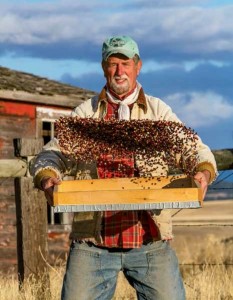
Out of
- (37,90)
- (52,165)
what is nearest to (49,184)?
(52,165)

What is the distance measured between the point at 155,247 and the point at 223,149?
2.87 m

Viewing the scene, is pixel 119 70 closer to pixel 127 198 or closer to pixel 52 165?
pixel 52 165

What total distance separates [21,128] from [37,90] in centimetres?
85

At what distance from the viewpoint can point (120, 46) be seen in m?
4.41

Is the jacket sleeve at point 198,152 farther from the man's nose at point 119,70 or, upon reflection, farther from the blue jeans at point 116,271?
the blue jeans at point 116,271

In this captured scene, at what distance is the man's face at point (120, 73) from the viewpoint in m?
4.42

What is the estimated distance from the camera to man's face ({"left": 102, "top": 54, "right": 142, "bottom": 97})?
4.42m

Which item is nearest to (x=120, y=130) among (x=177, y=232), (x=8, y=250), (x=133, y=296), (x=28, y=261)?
(x=133, y=296)

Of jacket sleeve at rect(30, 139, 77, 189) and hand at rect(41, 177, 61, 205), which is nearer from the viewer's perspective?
hand at rect(41, 177, 61, 205)

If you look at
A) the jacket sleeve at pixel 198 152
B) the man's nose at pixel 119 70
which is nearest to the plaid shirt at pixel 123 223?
the jacket sleeve at pixel 198 152

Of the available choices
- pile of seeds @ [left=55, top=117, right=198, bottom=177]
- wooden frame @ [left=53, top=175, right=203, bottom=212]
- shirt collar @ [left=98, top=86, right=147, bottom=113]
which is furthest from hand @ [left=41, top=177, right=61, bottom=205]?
shirt collar @ [left=98, top=86, right=147, bottom=113]

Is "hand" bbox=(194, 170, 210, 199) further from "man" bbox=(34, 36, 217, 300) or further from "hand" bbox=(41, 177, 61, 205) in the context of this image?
"hand" bbox=(41, 177, 61, 205)

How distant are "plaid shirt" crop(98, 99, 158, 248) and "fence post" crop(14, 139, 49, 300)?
10.1ft

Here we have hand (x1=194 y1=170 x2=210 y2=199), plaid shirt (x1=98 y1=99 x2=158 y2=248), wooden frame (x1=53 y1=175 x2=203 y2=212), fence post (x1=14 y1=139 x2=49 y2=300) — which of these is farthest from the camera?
fence post (x1=14 y1=139 x2=49 y2=300)
